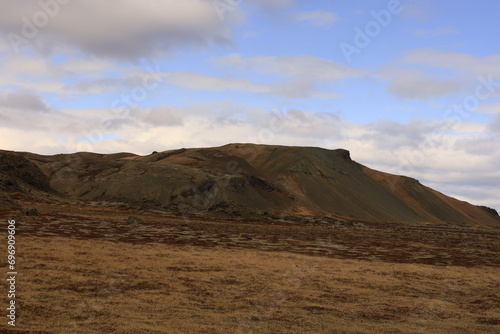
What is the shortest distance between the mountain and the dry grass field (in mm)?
29370

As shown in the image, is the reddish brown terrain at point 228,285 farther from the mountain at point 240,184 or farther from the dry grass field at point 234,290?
the mountain at point 240,184

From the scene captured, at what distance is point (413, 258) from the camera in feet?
99.2

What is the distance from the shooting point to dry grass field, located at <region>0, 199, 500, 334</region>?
11.9 meters

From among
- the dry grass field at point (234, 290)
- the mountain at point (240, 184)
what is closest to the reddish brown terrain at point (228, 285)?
the dry grass field at point (234, 290)

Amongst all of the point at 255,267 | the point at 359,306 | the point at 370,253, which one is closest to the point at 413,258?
the point at 370,253

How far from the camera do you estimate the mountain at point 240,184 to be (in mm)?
69000

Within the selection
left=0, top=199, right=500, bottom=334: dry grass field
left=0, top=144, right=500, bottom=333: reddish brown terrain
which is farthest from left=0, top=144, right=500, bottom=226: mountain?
left=0, top=199, right=500, bottom=334: dry grass field

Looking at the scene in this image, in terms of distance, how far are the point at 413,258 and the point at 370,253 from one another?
2681mm

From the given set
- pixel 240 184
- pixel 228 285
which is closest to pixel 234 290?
pixel 228 285

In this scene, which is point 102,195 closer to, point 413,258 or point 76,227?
point 76,227

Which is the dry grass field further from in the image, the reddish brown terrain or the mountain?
the mountain

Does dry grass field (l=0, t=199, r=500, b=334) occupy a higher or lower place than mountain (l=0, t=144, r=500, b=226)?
lower

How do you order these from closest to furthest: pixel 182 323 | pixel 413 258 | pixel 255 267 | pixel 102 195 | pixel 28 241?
pixel 182 323, pixel 255 267, pixel 28 241, pixel 413 258, pixel 102 195

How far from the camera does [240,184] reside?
267ft
